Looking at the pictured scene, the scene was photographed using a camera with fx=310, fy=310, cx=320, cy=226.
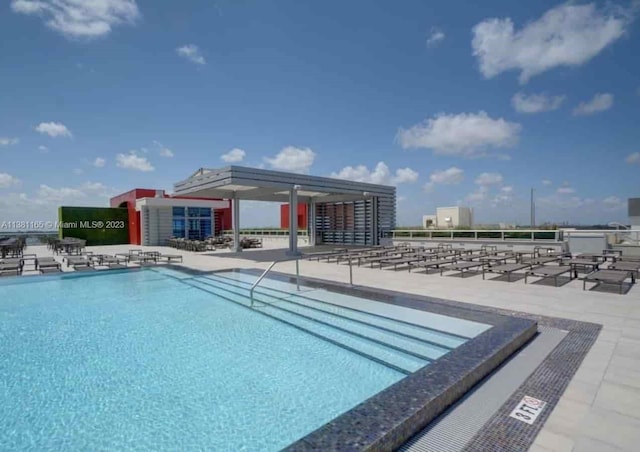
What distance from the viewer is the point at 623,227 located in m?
14.8

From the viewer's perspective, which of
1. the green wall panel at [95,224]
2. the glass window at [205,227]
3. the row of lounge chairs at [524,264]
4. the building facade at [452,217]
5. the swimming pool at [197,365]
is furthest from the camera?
the building facade at [452,217]

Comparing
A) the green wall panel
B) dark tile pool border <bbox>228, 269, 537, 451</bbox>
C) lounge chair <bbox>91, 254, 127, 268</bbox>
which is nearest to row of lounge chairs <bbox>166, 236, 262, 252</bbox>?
lounge chair <bbox>91, 254, 127, 268</bbox>

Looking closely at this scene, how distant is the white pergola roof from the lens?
12.4m

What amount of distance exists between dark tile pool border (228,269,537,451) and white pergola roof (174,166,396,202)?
10425mm

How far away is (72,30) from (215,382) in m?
10.5

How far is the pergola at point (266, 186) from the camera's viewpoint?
1248cm

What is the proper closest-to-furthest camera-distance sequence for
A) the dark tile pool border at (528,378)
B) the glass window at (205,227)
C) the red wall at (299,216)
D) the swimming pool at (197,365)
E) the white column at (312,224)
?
1. the dark tile pool border at (528,378)
2. the swimming pool at (197,365)
3. the white column at (312,224)
4. the glass window at (205,227)
5. the red wall at (299,216)

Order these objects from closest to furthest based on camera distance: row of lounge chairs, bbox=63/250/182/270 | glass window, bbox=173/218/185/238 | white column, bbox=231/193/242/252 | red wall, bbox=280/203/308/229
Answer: row of lounge chairs, bbox=63/250/182/270 < white column, bbox=231/193/242/252 < glass window, bbox=173/218/185/238 < red wall, bbox=280/203/308/229

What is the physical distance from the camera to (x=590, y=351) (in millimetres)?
3379

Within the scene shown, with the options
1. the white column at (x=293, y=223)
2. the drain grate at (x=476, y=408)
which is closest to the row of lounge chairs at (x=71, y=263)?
the white column at (x=293, y=223)

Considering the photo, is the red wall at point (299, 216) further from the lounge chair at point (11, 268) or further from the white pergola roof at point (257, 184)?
the lounge chair at point (11, 268)

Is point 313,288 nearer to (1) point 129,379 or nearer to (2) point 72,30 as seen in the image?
(1) point 129,379

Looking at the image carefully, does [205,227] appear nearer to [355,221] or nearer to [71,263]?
[355,221]

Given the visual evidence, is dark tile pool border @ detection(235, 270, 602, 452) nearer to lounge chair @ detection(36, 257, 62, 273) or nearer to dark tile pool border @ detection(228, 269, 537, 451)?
dark tile pool border @ detection(228, 269, 537, 451)
